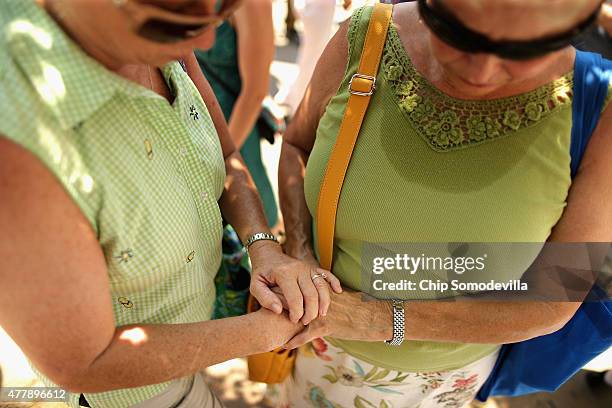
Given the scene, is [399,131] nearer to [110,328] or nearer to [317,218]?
[317,218]

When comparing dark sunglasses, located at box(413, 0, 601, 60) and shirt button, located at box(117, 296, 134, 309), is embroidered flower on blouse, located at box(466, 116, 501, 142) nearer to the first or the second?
dark sunglasses, located at box(413, 0, 601, 60)

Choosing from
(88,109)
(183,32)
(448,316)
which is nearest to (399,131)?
(448,316)

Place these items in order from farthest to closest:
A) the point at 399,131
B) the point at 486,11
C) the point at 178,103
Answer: the point at 399,131 → the point at 178,103 → the point at 486,11

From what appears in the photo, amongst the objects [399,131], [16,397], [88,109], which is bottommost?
[16,397]

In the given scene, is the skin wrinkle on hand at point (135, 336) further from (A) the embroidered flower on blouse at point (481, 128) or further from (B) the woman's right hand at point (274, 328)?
(A) the embroidered flower on blouse at point (481, 128)

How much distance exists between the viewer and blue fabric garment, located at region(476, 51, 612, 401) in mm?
1355

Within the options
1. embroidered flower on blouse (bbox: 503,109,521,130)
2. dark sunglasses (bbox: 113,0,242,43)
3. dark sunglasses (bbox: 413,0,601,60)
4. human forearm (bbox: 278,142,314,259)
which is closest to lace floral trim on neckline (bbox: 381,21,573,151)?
embroidered flower on blouse (bbox: 503,109,521,130)

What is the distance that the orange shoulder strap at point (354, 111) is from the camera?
1.52 m

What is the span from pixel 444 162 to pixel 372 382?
840 millimetres

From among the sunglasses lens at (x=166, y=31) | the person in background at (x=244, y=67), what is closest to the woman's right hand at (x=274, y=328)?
the sunglasses lens at (x=166, y=31)

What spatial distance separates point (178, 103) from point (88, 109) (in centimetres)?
38

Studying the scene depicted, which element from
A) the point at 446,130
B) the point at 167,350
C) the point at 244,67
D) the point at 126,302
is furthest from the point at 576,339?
the point at 244,67

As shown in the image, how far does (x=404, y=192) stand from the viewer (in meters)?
1.49

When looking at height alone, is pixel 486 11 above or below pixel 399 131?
above
